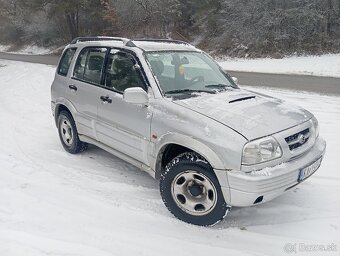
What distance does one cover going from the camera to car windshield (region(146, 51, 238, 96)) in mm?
4152

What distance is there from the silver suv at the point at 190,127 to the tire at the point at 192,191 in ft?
0.03

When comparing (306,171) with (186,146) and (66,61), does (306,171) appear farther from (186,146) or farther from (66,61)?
(66,61)

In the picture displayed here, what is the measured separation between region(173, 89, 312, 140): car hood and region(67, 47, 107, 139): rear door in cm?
154

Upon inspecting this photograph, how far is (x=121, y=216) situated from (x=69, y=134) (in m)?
2.32

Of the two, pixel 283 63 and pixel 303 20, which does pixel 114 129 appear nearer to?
pixel 283 63

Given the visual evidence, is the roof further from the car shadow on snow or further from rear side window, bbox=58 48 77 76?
the car shadow on snow

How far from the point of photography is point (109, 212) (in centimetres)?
391

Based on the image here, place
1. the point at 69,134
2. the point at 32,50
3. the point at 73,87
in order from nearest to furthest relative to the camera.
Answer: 1. the point at 73,87
2. the point at 69,134
3. the point at 32,50

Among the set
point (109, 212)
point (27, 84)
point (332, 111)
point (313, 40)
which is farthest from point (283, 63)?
point (109, 212)

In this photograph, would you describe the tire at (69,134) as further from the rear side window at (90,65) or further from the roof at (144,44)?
the roof at (144,44)

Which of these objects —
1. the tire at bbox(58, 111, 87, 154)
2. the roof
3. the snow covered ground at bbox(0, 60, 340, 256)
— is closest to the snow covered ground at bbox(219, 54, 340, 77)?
the snow covered ground at bbox(0, 60, 340, 256)

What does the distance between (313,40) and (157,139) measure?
57.8 ft

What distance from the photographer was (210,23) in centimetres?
2347

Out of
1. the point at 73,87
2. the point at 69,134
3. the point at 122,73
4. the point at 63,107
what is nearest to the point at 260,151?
the point at 122,73
